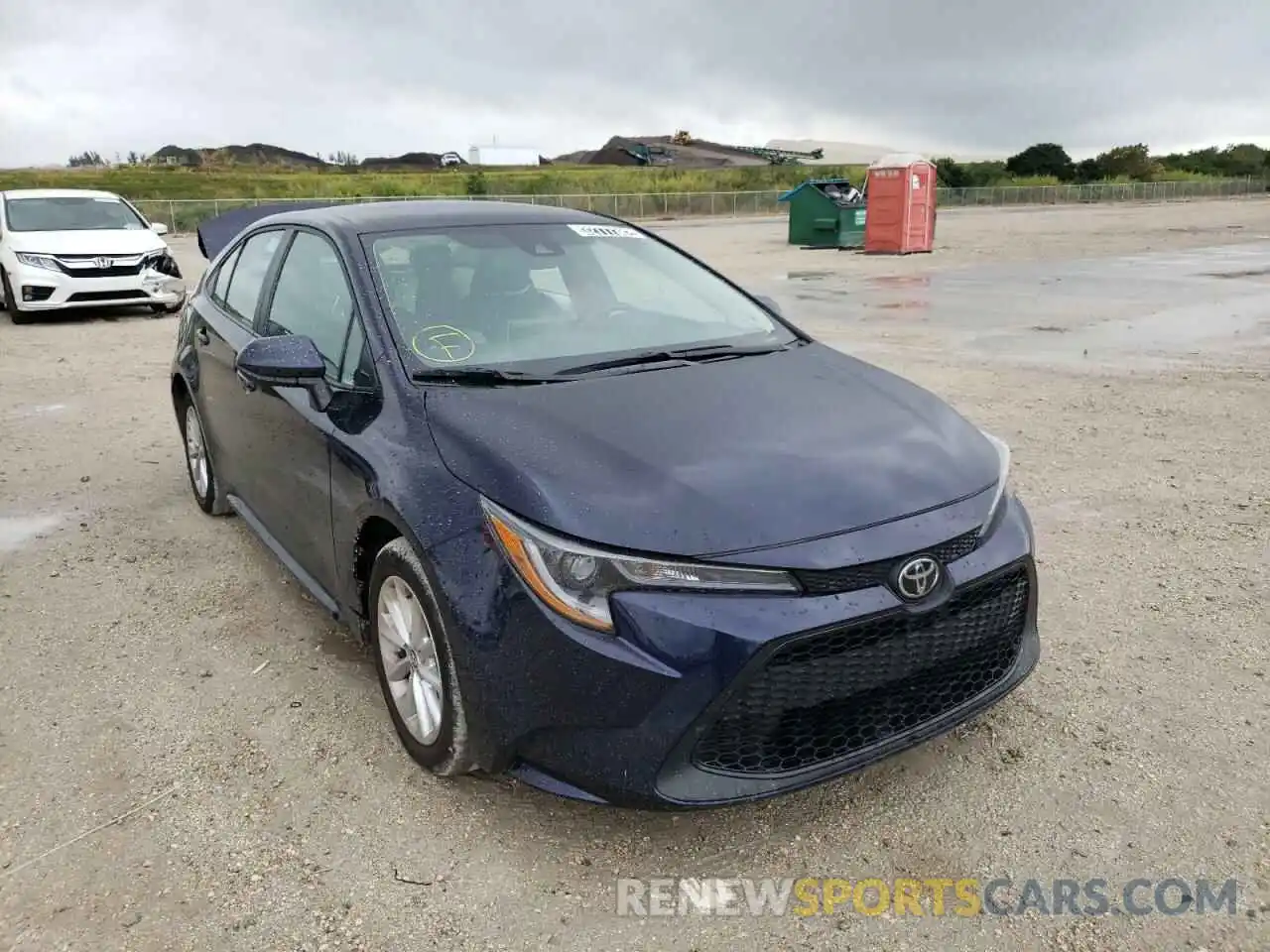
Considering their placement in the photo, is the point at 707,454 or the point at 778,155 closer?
the point at 707,454

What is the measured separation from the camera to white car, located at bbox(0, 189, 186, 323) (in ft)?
40.0

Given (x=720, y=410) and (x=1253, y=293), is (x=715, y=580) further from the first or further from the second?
(x=1253, y=293)

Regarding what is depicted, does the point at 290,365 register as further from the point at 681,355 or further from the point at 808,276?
the point at 808,276

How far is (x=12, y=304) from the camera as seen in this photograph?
12617 mm

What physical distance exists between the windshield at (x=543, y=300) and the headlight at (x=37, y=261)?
34.5 ft

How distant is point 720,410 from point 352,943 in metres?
1.67

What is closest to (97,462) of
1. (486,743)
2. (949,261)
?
(486,743)

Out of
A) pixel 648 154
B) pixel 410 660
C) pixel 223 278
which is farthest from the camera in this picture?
pixel 648 154

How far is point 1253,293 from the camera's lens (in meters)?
14.5

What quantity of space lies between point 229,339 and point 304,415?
3.87 ft

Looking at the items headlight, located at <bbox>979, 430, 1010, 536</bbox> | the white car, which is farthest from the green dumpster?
headlight, located at <bbox>979, 430, 1010, 536</bbox>

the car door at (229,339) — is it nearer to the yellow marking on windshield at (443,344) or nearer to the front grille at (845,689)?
the yellow marking on windshield at (443,344)

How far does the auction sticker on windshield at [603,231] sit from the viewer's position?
4119 millimetres

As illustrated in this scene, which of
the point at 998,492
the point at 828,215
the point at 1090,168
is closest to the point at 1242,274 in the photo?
the point at 828,215
